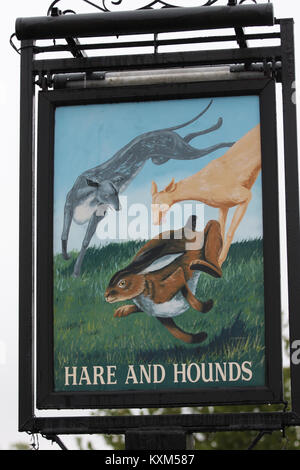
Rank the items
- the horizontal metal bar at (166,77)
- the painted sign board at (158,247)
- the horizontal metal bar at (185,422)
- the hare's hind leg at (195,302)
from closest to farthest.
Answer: the horizontal metal bar at (185,422) < the painted sign board at (158,247) < the hare's hind leg at (195,302) < the horizontal metal bar at (166,77)

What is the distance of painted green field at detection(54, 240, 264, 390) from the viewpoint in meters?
6.11

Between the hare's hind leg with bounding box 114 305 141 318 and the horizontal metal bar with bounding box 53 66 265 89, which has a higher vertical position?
the horizontal metal bar with bounding box 53 66 265 89

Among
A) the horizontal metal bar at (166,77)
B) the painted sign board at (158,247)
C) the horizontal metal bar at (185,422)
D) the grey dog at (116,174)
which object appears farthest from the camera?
the horizontal metal bar at (166,77)

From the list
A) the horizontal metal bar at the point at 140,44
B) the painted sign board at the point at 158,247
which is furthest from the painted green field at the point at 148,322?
the horizontal metal bar at the point at 140,44

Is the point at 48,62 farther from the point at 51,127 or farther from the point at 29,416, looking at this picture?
the point at 29,416

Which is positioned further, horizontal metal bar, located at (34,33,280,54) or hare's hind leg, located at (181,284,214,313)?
horizontal metal bar, located at (34,33,280,54)

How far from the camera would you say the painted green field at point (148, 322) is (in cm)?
611

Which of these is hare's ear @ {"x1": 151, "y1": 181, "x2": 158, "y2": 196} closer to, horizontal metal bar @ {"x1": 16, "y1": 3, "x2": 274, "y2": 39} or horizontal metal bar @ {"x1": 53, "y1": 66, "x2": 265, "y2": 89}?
horizontal metal bar @ {"x1": 53, "y1": 66, "x2": 265, "y2": 89}

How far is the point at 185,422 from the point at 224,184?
1.63 metres

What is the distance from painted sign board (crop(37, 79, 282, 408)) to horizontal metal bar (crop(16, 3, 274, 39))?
406 mm

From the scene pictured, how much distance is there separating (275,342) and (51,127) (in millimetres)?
2176
